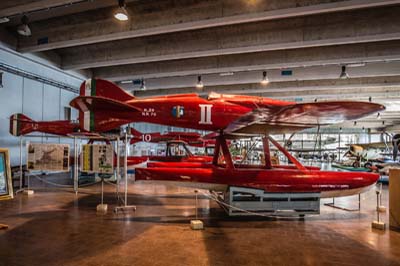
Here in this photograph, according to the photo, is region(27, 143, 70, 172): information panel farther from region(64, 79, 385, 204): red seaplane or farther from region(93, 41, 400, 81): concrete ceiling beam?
region(93, 41, 400, 81): concrete ceiling beam

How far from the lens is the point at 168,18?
5.73 m

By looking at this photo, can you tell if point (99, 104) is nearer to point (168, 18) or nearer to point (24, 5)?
point (168, 18)

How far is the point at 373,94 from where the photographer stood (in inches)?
486

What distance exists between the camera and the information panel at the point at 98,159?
5.16m

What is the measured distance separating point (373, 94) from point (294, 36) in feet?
28.3

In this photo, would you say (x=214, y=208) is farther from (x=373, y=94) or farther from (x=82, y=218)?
(x=373, y=94)

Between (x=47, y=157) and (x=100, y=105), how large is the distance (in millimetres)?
3305

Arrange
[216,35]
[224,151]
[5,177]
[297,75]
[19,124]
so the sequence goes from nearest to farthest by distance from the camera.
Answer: [5,177] → [224,151] → [216,35] → [19,124] → [297,75]

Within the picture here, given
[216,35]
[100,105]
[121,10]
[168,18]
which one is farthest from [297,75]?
[100,105]

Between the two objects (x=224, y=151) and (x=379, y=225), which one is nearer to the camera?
(x=379, y=225)

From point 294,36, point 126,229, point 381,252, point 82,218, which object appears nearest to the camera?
point 381,252

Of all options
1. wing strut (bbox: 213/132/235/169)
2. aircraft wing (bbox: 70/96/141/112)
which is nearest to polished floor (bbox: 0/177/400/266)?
wing strut (bbox: 213/132/235/169)

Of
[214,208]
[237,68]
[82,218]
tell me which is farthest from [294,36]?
[82,218]

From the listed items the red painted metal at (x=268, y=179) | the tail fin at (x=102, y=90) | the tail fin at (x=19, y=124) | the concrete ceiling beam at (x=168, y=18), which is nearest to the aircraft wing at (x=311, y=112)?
the red painted metal at (x=268, y=179)
